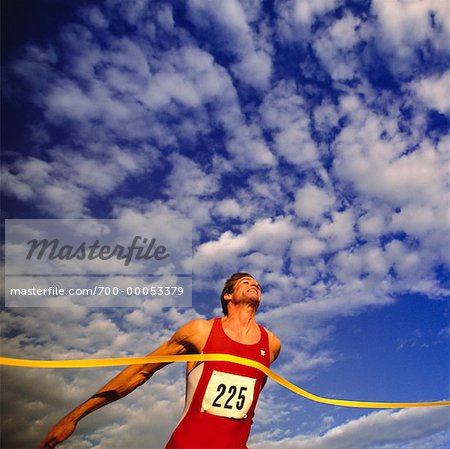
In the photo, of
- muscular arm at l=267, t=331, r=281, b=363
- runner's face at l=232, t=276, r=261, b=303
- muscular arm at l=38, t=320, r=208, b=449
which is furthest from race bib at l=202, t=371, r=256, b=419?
runner's face at l=232, t=276, r=261, b=303

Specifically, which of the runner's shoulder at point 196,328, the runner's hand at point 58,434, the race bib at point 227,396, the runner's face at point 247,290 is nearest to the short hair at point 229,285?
the runner's face at point 247,290

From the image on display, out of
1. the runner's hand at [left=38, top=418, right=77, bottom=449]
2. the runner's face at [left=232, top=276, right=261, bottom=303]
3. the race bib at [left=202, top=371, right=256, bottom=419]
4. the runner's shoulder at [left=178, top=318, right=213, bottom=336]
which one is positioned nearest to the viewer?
the runner's hand at [left=38, top=418, right=77, bottom=449]

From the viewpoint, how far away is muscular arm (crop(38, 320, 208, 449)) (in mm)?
4630

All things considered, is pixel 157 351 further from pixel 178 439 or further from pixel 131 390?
pixel 178 439

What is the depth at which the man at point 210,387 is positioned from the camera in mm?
4988

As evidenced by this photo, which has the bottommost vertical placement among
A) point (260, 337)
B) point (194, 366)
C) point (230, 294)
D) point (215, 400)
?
point (215, 400)

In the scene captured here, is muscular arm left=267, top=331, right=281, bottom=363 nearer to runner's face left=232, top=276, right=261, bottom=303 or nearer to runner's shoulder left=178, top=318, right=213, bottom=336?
runner's face left=232, top=276, right=261, bottom=303

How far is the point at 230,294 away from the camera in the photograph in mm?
6312

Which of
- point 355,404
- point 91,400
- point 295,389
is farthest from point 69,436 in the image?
point 355,404

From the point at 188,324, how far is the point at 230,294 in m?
0.91

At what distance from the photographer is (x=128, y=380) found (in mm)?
5293

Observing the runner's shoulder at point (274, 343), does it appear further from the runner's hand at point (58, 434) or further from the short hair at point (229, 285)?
the runner's hand at point (58, 434)

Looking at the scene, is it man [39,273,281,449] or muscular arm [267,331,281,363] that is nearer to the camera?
man [39,273,281,449]

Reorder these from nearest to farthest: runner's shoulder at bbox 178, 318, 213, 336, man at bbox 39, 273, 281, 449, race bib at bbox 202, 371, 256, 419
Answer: man at bbox 39, 273, 281, 449, race bib at bbox 202, 371, 256, 419, runner's shoulder at bbox 178, 318, 213, 336
